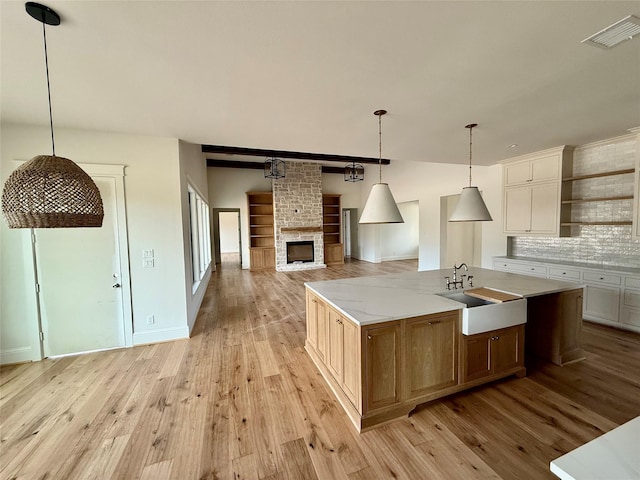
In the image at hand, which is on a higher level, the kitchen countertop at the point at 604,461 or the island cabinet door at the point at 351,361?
the kitchen countertop at the point at 604,461

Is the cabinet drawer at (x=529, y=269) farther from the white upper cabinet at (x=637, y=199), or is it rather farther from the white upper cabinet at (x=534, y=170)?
the white upper cabinet at (x=534, y=170)

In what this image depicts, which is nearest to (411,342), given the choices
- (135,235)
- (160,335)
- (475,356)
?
(475,356)

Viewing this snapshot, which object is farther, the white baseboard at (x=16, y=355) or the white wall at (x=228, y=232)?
the white wall at (x=228, y=232)

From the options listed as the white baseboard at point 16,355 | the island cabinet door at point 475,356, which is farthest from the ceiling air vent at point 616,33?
the white baseboard at point 16,355

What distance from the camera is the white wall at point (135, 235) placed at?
2.93 metres

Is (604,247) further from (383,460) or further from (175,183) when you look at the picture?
(175,183)

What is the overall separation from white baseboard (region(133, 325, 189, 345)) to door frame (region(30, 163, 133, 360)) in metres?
0.08

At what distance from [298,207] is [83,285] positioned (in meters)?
6.33

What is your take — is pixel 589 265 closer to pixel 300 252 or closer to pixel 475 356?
pixel 475 356

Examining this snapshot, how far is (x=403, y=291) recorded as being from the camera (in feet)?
8.38

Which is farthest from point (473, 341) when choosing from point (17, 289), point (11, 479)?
point (17, 289)

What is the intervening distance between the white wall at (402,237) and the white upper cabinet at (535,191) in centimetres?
502

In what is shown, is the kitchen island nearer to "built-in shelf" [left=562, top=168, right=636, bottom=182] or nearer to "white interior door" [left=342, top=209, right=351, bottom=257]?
"built-in shelf" [left=562, top=168, right=636, bottom=182]

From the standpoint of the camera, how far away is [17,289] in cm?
296
